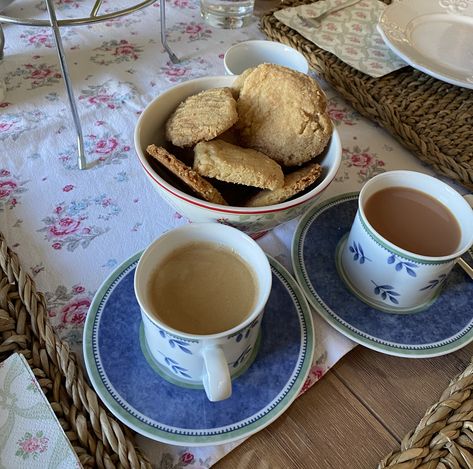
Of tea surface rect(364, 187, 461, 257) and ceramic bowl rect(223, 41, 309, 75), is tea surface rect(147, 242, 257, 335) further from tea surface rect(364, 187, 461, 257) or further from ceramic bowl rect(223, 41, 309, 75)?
ceramic bowl rect(223, 41, 309, 75)

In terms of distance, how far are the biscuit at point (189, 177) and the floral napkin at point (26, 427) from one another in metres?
0.21

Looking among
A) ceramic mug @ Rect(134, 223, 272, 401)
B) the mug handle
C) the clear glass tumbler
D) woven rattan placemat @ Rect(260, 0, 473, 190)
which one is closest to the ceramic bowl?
woven rattan placemat @ Rect(260, 0, 473, 190)

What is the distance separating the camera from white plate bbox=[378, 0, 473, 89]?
2.37 feet

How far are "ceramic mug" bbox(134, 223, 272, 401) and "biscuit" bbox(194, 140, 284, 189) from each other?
0.05 meters

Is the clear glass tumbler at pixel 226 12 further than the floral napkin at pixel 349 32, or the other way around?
the clear glass tumbler at pixel 226 12

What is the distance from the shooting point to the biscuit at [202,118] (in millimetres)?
493

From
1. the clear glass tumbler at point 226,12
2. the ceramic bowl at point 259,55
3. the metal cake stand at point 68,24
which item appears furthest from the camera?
the clear glass tumbler at point 226,12

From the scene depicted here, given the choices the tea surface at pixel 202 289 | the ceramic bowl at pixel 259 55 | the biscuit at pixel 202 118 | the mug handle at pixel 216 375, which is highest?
the biscuit at pixel 202 118

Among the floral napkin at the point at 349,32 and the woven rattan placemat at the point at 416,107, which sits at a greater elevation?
the floral napkin at the point at 349,32

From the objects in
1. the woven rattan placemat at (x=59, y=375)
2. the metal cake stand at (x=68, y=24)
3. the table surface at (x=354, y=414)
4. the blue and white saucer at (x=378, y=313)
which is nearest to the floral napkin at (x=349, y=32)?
the metal cake stand at (x=68, y=24)

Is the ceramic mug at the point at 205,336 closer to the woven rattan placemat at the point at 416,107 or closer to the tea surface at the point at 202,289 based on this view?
the tea surface at the point at 202,289

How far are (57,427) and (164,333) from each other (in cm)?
11

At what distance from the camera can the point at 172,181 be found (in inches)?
19.7

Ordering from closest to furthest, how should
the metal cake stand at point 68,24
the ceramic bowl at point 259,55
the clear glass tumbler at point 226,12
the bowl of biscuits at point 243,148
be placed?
the bowl of biscuits at point 243,148 → the metal cake stand at point 68,24 → the ceramic bowl at point 259,55 → the clear glass tumbler at point 226,12
